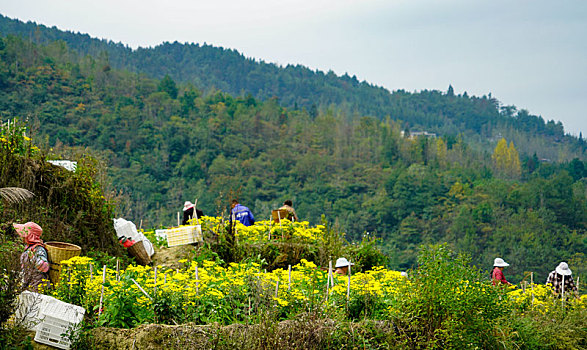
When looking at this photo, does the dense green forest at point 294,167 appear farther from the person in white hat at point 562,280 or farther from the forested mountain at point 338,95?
the forested mountain at point 338,95

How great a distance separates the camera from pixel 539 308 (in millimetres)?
7215

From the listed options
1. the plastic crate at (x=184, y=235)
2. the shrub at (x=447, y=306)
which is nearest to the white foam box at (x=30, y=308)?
the shrub at (x=447, y=306)

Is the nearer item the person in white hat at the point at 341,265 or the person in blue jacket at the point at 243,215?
the person in white hat at the point at 341,265

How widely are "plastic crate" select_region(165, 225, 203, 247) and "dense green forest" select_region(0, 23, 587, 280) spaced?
1299 inches

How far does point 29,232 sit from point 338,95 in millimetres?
135498

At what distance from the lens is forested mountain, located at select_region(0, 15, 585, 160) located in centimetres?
12606

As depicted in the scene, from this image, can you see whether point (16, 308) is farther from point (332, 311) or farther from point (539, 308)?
point (539, 308)

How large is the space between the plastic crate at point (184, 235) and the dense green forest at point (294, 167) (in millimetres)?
33005

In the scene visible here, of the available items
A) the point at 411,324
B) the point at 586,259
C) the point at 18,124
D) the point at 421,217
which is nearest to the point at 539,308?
the point at 411,324

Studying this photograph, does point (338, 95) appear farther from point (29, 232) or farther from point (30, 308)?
point (30, 308)

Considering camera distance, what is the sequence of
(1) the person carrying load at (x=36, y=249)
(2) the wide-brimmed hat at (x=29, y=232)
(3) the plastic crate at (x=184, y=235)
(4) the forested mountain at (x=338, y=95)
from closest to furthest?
(1) the person carrying load at (x=36, y=249)
(2) the wide-brimmed hat at (x=29, y=232)
(3) the plastic crate at (x=184, y=235)
(4) the forested mountain at (x=338, y=95)

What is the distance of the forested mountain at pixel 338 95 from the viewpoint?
414 ft

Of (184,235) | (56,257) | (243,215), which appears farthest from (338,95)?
(56,257)

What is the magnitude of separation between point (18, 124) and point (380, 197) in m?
56.1
